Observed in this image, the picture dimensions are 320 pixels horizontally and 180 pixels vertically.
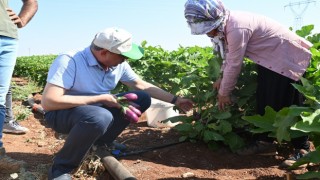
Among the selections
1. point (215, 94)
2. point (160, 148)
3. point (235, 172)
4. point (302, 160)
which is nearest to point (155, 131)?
point (160, 148)

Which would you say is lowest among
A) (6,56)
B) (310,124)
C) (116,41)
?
(6,56)

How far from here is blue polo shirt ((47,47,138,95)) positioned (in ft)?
8.84

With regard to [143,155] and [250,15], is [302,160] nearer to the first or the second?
[250,15]

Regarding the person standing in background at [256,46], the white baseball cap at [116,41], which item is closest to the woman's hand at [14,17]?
the white baseball cap at [116,41]

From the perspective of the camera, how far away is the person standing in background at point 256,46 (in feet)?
9.24

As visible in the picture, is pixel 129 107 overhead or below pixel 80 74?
below

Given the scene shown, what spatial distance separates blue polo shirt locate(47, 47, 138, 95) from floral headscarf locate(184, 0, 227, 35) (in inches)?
28.7

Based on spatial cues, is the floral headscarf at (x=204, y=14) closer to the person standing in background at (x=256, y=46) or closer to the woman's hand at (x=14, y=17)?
the person standing in background at (x=256, y=46)

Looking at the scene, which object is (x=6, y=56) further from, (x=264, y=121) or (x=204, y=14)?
(x=264, y=121)

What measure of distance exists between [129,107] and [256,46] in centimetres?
107

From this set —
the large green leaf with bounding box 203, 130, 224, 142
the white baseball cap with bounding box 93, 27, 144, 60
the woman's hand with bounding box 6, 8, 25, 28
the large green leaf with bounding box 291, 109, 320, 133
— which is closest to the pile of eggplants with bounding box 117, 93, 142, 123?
the white baseball cap with bounding box 93, 27, 144, 60

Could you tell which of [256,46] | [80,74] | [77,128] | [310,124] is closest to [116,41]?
[80,74]

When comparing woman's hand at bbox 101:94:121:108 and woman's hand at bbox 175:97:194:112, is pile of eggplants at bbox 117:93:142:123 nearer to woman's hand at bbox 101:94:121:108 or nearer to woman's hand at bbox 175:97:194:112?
woman's hand at bbox 101:94:121:108

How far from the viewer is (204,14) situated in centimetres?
280
